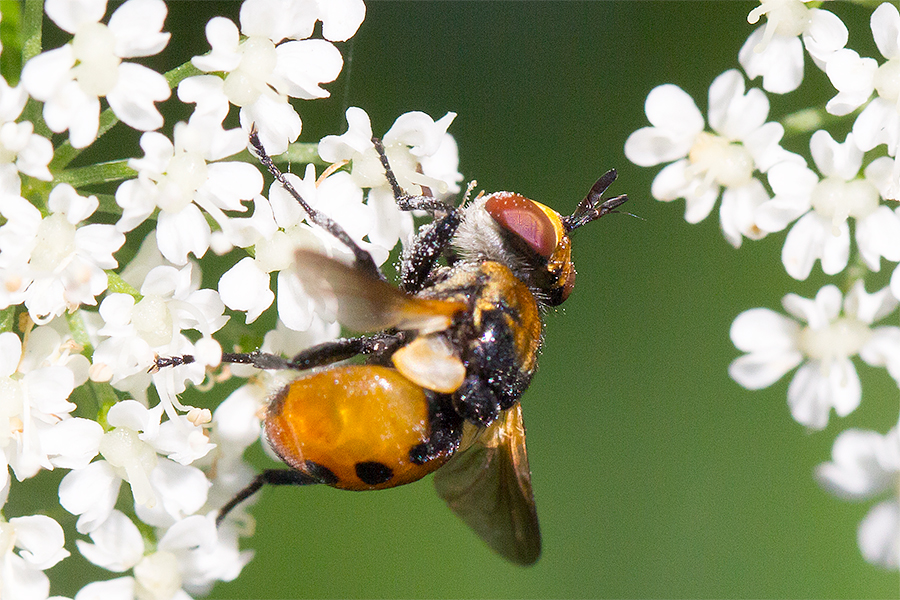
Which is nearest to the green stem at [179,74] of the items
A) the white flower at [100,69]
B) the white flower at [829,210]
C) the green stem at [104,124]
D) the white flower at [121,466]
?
the green stem at [104,124]

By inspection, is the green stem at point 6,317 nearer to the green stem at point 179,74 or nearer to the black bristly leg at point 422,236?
the green stem at point 179,74

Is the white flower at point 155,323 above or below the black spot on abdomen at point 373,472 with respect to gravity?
above

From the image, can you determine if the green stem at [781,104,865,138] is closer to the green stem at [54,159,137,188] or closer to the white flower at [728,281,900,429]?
the white flower at [728,281,900,429]

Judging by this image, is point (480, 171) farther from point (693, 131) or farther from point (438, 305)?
point (438, 305)

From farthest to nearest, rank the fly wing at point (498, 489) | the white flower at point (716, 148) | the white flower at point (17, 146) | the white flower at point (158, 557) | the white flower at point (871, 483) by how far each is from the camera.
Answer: the white flower at point (871, 483)
the white flower at point (716, 148)
the fly wing at point (498, 489)
the white flower at point (158, 557)
the white flower at point (17, 146)

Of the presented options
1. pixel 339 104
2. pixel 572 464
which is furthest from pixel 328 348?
pixel 572 464

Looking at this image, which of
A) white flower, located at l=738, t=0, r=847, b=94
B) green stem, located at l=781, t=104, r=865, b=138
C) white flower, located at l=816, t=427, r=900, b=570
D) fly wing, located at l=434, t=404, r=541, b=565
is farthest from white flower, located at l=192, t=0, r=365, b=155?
white flower, located at l=816, t=427, r=900, b=570

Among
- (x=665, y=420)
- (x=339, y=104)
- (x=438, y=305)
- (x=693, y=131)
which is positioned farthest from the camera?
Answer: (x=665, y=420)

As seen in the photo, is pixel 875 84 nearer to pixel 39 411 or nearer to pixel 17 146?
pixel 17 146
